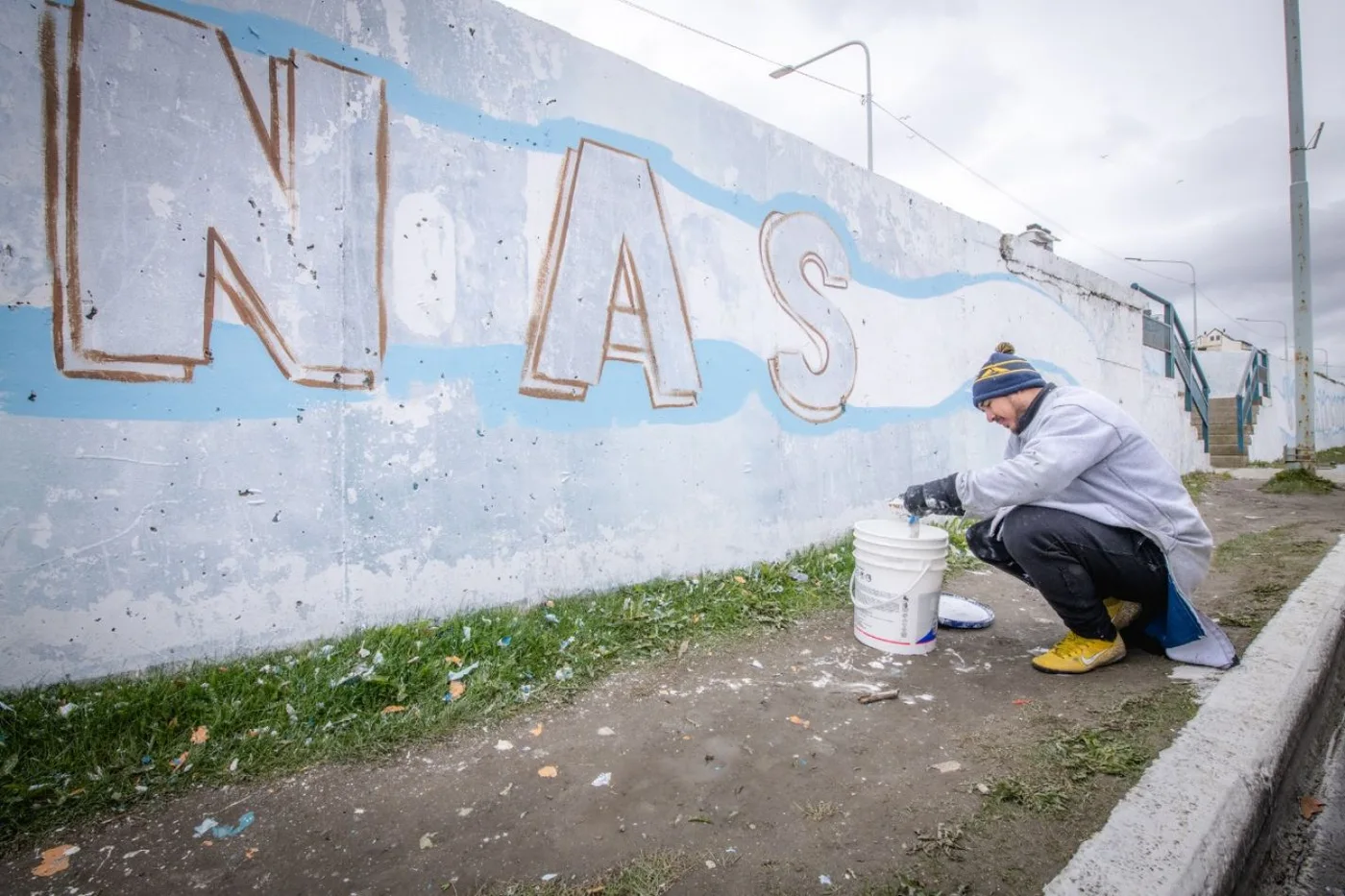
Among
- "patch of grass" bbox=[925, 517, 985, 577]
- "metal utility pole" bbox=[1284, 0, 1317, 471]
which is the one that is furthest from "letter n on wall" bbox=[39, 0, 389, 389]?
"metal utility pole" bbox=[1284, 0, 1317, 471]

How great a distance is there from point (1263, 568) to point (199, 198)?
6371mm

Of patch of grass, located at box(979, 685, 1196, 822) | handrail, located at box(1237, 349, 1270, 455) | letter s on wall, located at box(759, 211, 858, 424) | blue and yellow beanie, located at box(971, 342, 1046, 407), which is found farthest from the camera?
handrail, located at box(1237, 349, 1270, 455)

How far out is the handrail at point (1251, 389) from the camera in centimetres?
1379

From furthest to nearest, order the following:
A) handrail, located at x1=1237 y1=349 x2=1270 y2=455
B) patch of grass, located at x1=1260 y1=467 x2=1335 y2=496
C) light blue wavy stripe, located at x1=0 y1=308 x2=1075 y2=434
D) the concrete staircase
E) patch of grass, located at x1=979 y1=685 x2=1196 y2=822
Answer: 1. handrail, located at x1=1237 y1=349 x2=1270 y2=455
2. the concrete staircase
3. patch of grass, located at x1=1260 y1=467 x2=1335 y2=496
4. light blue wavy stripe, located at x1=0 y1=308 x2=1075 y2=434
5. patch of grass, located at x1=979 y1=685 x2=1196 y2=822

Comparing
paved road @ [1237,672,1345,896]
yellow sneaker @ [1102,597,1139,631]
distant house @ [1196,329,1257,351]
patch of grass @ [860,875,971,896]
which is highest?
distant house @ [1196,329,1257,351]

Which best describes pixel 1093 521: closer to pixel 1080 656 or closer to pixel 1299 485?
pixel 1080 656

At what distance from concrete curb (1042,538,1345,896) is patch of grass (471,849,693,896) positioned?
859mm

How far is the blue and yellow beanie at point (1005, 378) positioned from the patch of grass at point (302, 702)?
1599mm

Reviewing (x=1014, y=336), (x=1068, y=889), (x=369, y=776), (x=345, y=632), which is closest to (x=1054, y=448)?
(x=1068, y=889)

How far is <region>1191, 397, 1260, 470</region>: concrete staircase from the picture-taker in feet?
44.6

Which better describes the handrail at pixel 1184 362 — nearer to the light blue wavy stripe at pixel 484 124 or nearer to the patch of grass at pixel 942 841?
the light blue wavy stripe at pixel 484 124

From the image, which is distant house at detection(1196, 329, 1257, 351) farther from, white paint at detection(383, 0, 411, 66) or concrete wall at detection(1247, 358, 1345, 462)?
white paint at detection(383, 0, 411, 66)

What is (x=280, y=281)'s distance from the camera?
Answer: 266 cm

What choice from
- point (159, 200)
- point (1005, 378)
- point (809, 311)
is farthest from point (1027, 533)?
point (159, 200)
